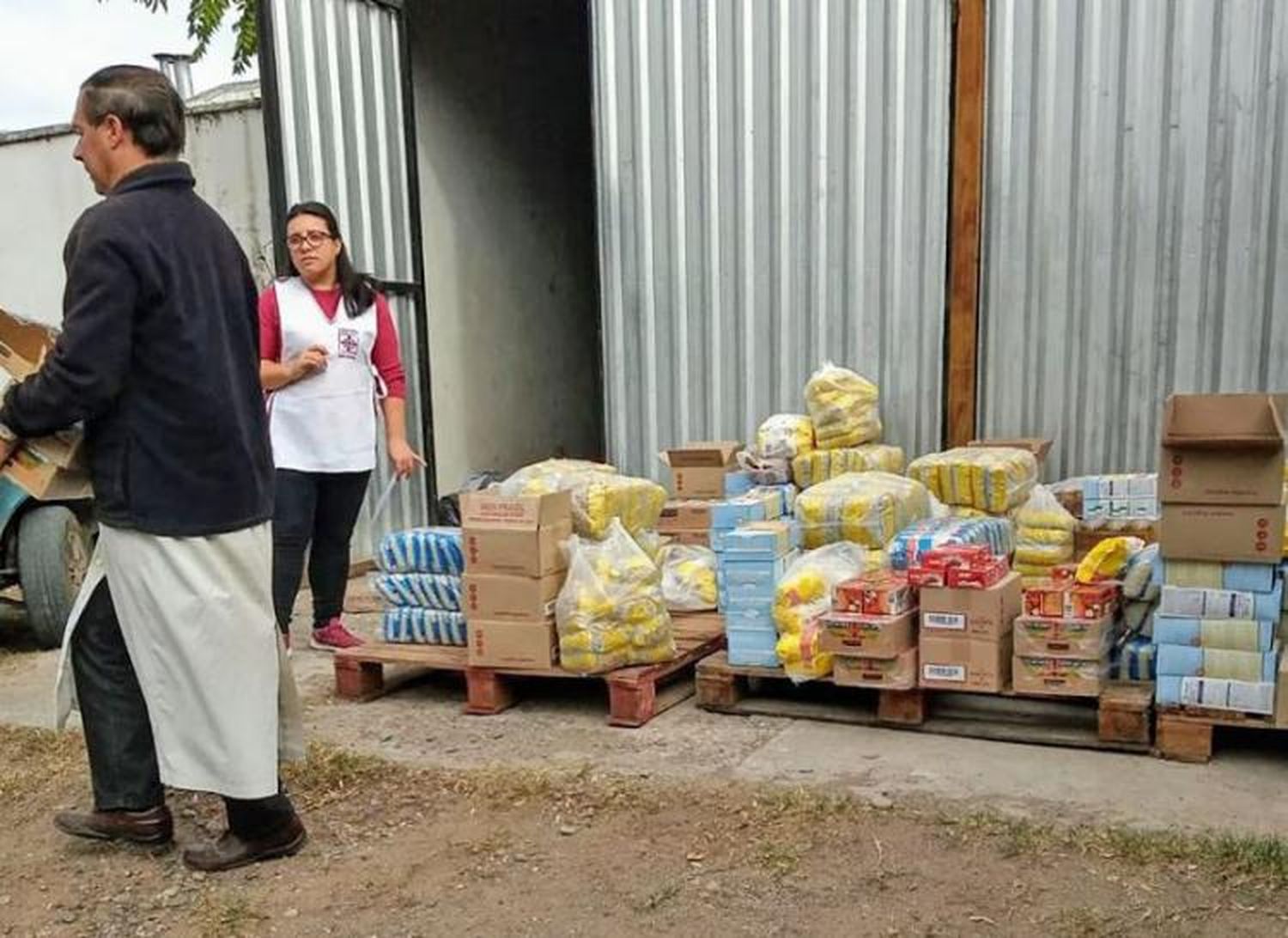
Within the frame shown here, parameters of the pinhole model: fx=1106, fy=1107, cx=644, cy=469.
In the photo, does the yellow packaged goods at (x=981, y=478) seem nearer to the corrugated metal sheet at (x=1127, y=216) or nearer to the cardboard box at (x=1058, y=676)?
the corrugated metal sheet at (x=1127, y=216)

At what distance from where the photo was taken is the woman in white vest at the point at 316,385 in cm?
403

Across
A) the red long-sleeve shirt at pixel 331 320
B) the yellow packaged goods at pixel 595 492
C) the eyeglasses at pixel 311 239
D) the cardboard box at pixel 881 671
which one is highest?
the eyeglasses at pixel 311 239

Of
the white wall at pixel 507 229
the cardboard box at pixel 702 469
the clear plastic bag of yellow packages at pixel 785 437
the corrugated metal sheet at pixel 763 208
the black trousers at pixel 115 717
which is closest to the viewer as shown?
the black trousers at pixel 115 717

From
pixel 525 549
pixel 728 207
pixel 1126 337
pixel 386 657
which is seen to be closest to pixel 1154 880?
pixel 525 549

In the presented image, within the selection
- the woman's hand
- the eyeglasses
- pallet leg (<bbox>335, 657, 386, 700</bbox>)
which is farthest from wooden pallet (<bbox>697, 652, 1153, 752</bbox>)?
the eyeglasses

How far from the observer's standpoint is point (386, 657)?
4.02m

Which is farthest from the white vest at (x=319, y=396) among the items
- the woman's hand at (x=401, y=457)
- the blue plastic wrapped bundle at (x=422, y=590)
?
the blue plastic wrapped bundle at (x=422, y=590)

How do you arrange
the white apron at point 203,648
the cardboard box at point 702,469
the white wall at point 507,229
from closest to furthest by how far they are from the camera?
1. the white apron at point 203,648
2. the cardboard box at point 702,469
3. the white wall at point 507,229

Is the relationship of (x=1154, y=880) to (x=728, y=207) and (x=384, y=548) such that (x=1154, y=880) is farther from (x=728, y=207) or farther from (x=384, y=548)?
(x=728, y=207)

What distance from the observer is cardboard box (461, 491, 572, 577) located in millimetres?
3709

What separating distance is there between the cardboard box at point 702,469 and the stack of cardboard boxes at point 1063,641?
225cm

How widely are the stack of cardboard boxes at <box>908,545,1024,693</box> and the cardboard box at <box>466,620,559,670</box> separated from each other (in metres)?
1.22

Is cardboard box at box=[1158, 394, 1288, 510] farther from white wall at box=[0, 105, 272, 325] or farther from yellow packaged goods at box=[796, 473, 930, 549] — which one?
white wall at box=[0, 105, 272, 325]

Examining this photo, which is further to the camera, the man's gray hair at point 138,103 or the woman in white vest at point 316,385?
the woman in white vest at point 316,385
